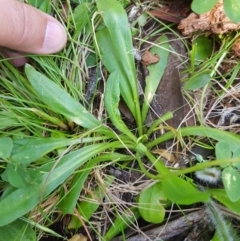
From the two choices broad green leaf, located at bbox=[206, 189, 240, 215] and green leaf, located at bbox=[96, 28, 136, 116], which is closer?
broad green leaf, located at bbox=[206, 189, 240, 215]

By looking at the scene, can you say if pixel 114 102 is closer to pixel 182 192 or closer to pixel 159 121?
pixel 159 121

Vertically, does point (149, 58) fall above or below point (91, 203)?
above

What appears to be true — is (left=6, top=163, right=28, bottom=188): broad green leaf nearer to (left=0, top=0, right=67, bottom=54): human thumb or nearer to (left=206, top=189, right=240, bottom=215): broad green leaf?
(left=0, top=0, right=67, bottom=54): human thumb

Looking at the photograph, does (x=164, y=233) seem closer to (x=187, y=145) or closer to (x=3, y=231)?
(x=187, y=145)

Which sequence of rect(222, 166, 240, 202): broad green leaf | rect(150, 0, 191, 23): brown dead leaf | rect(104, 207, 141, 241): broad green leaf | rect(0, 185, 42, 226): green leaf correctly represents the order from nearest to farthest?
rect(222, 166, 240, 202): broad green leaf < rect(0, 185, 42, 226): green leaf < rect(104, 207, 141, 241): broad green leaf < rect(150, 0, 191, 23): brown dead leaf

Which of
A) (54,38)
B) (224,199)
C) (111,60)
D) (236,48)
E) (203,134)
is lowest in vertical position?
(224,199)

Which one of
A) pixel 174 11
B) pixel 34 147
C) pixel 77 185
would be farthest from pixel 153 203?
pixel 174 11

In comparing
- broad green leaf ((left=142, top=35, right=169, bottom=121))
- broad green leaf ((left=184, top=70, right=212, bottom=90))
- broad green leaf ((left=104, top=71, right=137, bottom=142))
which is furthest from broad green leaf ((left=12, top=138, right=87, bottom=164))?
broad green leaf ((left=184, top=70, right=212, bottom=90))
